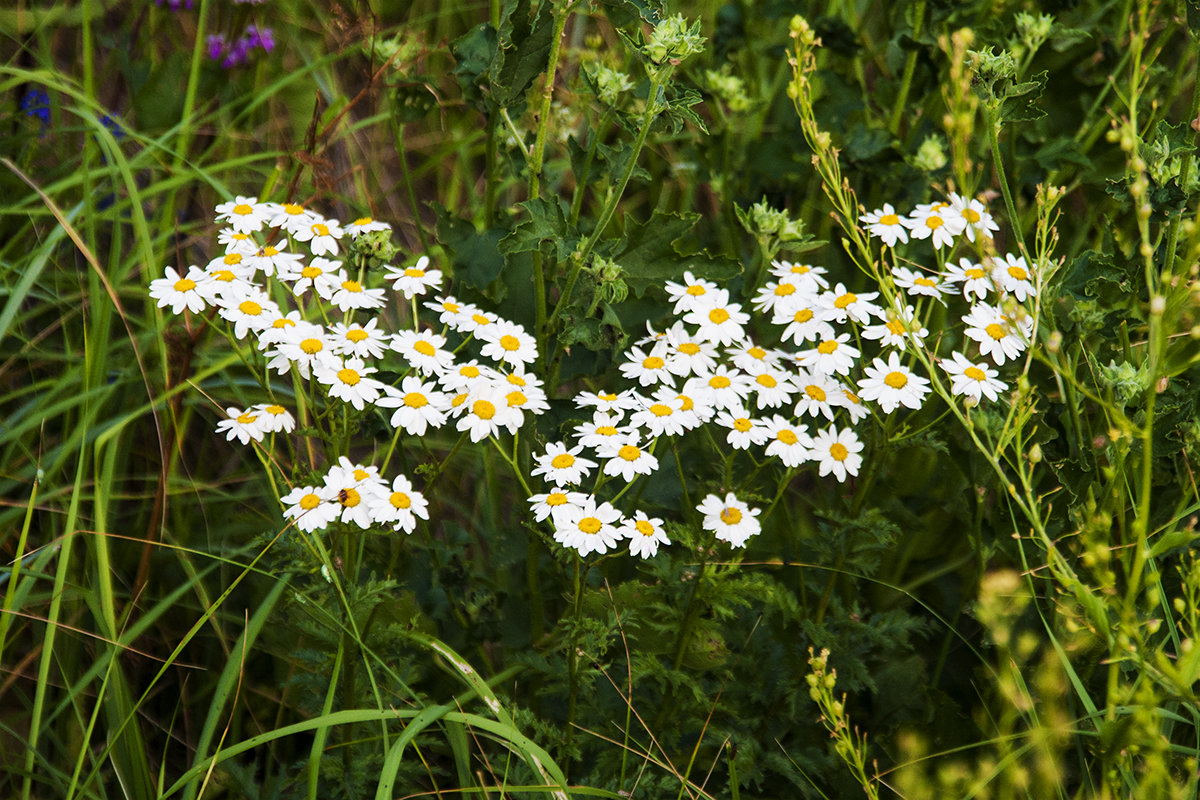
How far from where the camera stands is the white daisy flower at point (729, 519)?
1.52m

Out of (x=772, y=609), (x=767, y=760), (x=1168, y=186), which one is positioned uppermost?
(x=1168, y=186)

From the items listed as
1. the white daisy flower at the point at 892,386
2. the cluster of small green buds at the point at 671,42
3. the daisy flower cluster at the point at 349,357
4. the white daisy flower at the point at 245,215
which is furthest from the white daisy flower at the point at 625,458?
the white daisy flower at the point at 245,215

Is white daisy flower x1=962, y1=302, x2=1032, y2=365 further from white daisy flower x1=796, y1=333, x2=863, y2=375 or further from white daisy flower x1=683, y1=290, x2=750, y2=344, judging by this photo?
white daisy flower x1=683, y1=290, x2=750, y2=344

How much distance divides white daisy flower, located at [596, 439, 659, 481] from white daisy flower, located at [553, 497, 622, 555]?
0.07m

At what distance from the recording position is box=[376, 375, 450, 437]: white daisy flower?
1530 mm

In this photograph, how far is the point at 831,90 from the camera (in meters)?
2.49

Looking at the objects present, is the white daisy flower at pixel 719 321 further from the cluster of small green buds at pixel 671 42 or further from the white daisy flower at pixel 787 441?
the cluster of small green buds at pixel 671 42

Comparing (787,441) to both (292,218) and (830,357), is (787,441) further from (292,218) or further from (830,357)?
(292,218)

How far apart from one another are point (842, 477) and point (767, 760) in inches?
20.5

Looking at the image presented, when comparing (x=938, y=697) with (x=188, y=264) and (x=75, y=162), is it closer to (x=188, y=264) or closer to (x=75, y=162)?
(x=188, y=264)

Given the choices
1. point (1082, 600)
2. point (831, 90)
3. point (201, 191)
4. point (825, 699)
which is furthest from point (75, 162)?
point (1082, 600)

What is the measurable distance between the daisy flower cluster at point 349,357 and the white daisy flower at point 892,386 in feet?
1.68

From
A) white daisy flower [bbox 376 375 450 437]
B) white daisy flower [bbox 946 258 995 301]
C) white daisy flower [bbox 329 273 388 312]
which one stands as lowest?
white daisy flower [bbox 376 375 450 437]

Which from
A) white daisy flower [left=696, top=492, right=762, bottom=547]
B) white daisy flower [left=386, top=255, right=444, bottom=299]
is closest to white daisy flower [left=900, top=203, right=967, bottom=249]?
white daisy flower [left=696, top=492, right=762, bottom=547]
